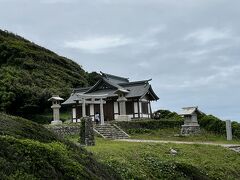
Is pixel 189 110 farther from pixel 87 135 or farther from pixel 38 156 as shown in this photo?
pixel 38 156

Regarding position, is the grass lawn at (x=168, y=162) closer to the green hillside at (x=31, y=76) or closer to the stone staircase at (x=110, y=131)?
the stone staircase at (x=110, y=131)

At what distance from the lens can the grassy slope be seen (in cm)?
882

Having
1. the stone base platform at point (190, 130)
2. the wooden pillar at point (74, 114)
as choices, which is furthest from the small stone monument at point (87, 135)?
the wooden pillar at point (74, 114)

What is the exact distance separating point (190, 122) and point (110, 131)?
7.22 metres

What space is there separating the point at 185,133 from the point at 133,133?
442 cm

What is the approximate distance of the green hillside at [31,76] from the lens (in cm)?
5475

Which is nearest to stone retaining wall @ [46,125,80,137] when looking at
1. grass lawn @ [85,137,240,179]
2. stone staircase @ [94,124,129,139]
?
stone staircase @ [94,124,129,139]

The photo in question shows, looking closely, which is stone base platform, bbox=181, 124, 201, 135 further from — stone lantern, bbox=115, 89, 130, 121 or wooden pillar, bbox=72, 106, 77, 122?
wooden pillar, bbox=72, 106, 77, 122

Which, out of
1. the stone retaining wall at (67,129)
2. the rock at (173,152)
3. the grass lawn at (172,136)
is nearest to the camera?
the rock at (173,152)

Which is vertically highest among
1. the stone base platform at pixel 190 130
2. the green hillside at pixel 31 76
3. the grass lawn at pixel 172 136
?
the green hillside at pixel 31 76

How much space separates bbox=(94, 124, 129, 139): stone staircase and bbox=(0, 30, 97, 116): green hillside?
20350 millimetres

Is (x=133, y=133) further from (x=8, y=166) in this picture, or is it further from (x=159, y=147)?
(x=8, y=166)

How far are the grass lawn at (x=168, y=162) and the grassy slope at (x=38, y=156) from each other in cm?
304

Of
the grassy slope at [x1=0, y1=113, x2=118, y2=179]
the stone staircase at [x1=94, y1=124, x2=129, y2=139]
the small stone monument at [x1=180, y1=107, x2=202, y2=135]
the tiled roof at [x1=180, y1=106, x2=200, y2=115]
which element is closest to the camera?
the grassy slope at [x1=0, y1=113, x2=118, y2=179]
